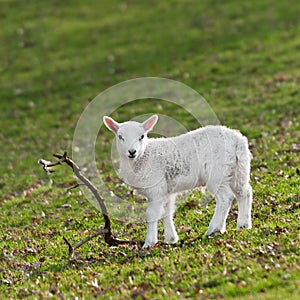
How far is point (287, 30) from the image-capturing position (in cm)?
2888

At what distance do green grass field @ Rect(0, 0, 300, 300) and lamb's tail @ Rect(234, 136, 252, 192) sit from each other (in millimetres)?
758

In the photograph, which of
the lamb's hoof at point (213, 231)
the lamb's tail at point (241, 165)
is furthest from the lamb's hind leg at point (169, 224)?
the lamb's tail at point (241, 165)

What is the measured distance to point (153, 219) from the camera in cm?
980

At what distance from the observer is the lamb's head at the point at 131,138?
943cm

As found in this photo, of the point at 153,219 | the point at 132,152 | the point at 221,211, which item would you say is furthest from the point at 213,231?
the point at 132,152

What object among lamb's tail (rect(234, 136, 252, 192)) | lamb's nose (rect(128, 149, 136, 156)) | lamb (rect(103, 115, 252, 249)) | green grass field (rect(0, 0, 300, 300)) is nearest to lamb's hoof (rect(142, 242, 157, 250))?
lamb (rect(103, 115, 252, 249))

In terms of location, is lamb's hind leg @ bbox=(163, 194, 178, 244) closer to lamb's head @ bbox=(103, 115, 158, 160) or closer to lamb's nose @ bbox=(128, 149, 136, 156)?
lamb's head @ bbox=(103, 115, 158, 160)

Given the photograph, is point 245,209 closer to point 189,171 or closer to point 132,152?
point 189,171

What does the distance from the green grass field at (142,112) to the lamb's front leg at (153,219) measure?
1.17 ft

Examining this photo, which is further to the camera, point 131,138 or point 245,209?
point 245,209

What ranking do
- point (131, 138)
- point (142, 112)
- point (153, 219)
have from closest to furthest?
1. point (131, 138)
2. point (153, 219)
3. point (142, 112)

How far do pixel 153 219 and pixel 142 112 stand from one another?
12.6 m

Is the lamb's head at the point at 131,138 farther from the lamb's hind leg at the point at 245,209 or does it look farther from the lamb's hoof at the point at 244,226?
the lamb's hoof at the point at 244,226

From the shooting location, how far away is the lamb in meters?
9.85
